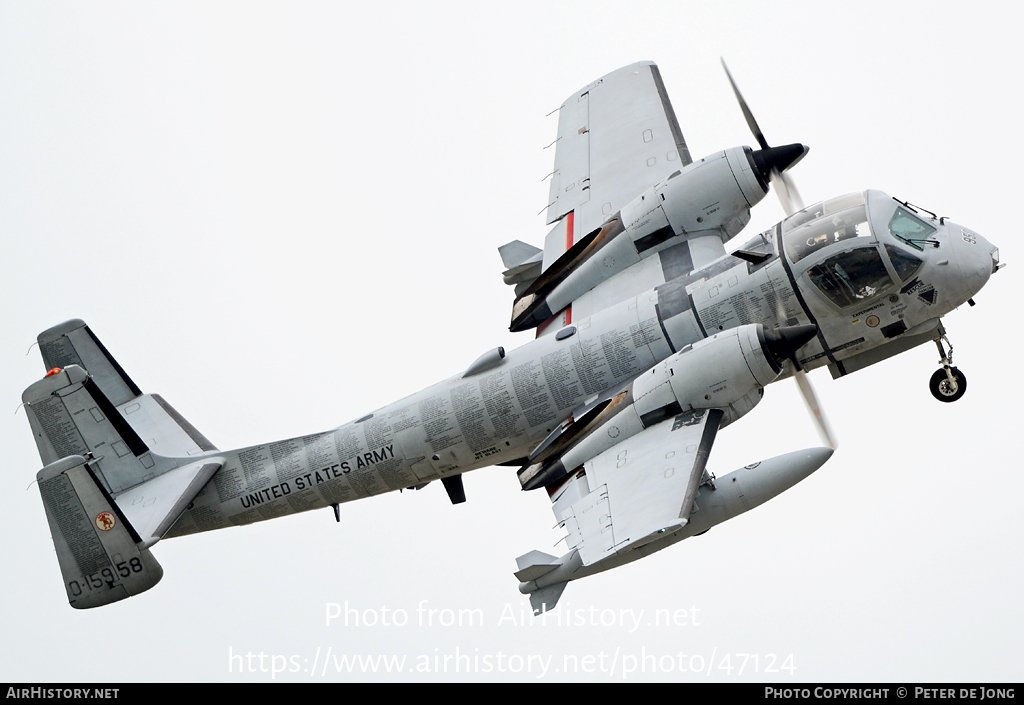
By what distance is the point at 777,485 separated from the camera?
72.6ft

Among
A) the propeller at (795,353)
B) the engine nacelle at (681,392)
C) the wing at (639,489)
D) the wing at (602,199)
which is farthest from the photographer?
the wing at (602,199)

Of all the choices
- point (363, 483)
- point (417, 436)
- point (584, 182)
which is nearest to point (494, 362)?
point (417, 436)

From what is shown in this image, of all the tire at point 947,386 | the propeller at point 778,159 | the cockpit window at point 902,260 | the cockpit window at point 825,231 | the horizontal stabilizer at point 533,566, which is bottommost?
the tire at point 947,386

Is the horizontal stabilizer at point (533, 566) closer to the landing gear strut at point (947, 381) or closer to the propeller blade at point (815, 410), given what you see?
the propeller blade at point (815, 410)

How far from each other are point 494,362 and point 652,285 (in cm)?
367

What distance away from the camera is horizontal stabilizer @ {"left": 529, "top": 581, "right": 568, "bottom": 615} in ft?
74.5

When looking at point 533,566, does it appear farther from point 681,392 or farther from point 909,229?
point 909,229

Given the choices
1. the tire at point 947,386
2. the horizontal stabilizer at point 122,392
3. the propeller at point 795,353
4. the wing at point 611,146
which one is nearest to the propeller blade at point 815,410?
the propeller at point 795,353

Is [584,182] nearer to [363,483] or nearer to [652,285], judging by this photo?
[652,285]

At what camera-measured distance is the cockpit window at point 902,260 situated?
22438mm

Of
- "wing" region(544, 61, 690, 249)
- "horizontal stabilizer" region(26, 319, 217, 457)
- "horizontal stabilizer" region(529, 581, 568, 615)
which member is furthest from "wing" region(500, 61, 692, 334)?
"horizontal stabilizer" region(26, 319, 217, 457)

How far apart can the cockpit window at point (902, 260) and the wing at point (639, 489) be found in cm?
416

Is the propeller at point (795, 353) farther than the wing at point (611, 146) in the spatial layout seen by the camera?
No

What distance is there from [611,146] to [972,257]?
30.3 ft
